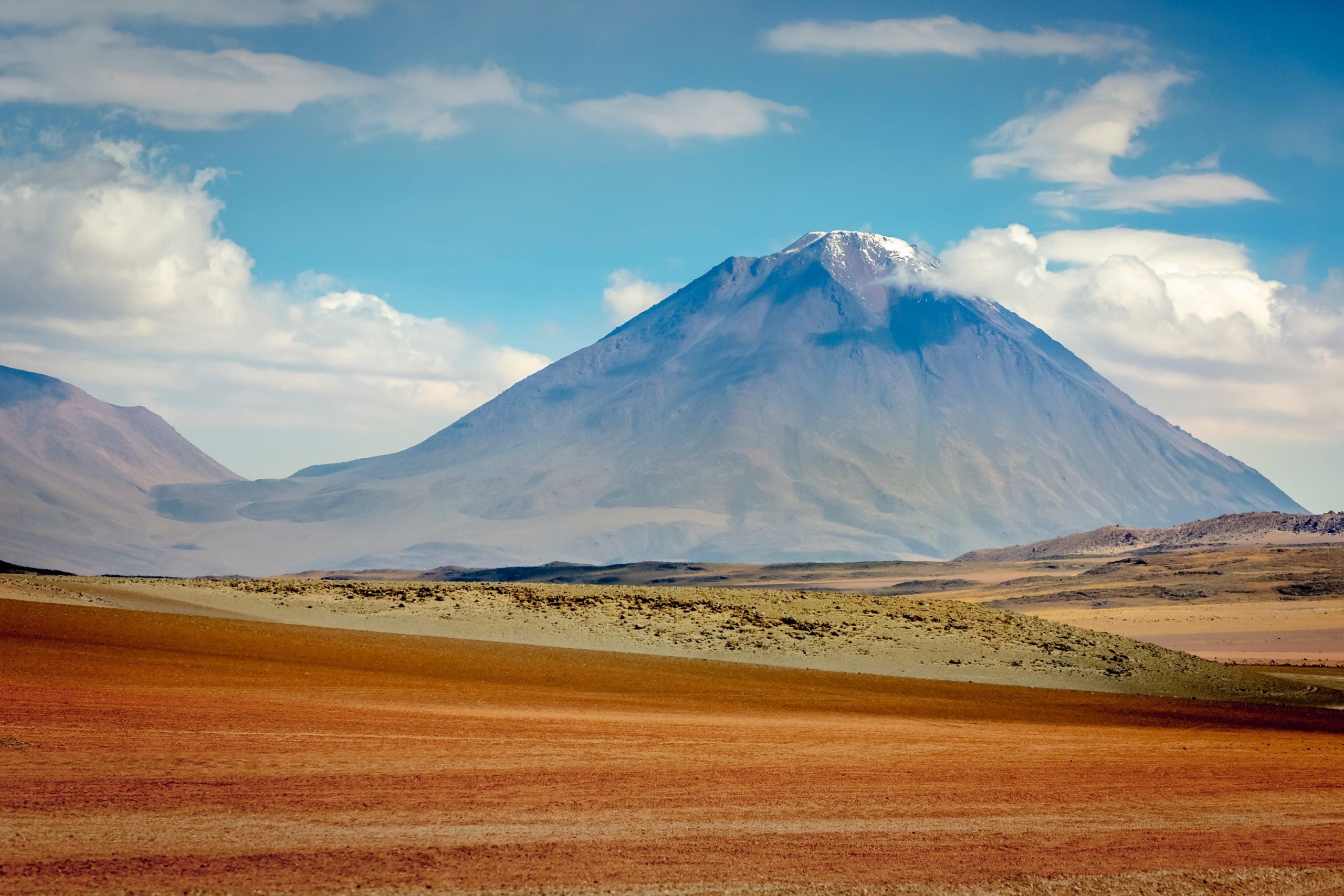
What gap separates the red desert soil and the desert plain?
0.08 meters

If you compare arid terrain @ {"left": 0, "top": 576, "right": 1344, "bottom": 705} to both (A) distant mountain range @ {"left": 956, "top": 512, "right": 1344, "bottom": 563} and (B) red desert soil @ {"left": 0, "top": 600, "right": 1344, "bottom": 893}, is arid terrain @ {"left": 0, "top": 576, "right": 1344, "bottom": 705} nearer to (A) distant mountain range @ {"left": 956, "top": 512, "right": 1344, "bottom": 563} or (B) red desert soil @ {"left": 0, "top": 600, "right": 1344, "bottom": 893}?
(B) red desert soil @ {"left": 0, "top": 600, "right": 1344, "bottom": 893}

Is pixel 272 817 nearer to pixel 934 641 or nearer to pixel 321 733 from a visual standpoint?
pixel 321 733

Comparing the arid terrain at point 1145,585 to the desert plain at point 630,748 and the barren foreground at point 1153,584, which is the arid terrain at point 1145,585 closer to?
the barren foreground at point 1153,584

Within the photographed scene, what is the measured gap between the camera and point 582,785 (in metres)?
17.4

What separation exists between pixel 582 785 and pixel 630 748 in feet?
13.3

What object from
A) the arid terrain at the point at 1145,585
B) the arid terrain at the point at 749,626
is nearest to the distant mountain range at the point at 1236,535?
the arid terrain at the point at 1145,585

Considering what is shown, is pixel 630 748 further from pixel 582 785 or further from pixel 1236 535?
pixel 1236 535

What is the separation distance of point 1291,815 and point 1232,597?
94966 millimetres

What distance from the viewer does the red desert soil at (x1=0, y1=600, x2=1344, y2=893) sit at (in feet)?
43.1

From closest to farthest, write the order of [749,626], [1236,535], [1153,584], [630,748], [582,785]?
[582,785], [630,748], [749,626], [1153,584], [1236,535]

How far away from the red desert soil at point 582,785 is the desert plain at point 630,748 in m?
0.08

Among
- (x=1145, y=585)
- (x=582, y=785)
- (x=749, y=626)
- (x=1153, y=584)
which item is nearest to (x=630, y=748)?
(x=582, y=785)

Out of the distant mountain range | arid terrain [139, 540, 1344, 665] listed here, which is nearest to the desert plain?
arid terrain [139, 540, 1344, 665]

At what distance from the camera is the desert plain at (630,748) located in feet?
43.9
